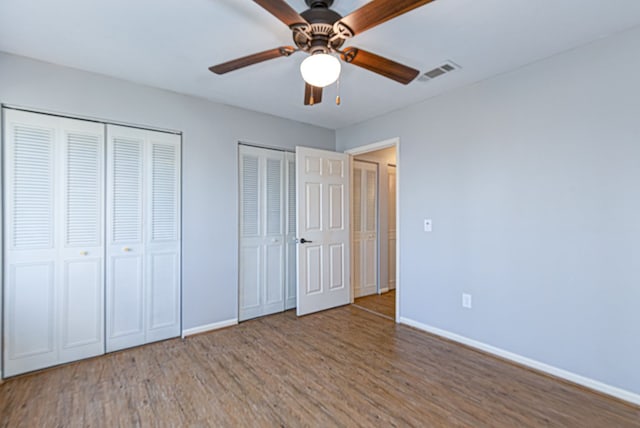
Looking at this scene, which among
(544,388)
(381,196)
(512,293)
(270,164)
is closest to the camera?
(544,388)

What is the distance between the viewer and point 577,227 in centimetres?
226

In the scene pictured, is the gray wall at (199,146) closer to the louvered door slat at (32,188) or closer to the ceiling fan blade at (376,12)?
the louvered door slat at (32,188)

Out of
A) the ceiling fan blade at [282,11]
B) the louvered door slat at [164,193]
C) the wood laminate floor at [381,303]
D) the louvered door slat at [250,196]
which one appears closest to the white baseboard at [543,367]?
the wood laminate floor at [381,303]

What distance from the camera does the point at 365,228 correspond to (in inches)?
184

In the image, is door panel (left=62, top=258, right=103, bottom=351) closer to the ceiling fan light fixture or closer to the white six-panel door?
the ceiling fan light fixture

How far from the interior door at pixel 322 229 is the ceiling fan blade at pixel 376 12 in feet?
7.34

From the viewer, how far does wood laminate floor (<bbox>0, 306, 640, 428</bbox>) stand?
1.89 meters

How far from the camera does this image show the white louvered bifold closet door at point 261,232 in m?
3.57

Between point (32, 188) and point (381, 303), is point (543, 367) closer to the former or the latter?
point (381, 303)

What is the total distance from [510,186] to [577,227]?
1.85 feet

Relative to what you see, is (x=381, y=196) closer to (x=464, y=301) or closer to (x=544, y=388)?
(x=464, y=301)

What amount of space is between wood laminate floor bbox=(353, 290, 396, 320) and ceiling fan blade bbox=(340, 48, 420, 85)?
278 centimetres

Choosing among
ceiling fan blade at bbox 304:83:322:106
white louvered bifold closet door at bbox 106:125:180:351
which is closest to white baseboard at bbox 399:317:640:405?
ceiling fan blade at bbox 304:83:322:106

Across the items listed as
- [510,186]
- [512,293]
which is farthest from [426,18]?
[512,293]
